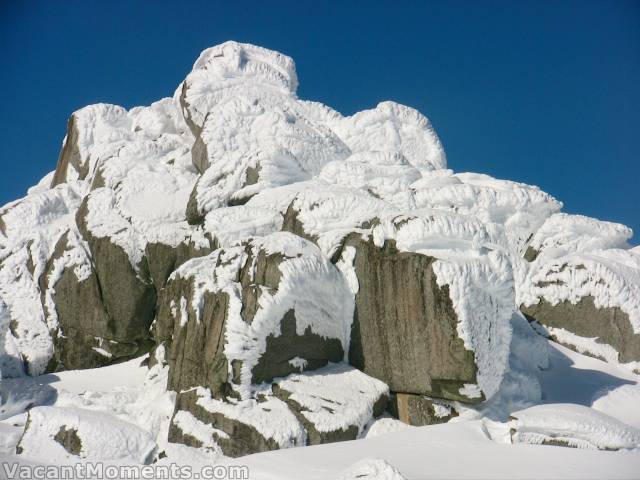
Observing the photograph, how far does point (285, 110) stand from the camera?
1481 inches

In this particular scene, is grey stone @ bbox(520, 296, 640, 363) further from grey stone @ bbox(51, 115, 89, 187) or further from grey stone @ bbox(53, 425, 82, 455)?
grey stone @ bbox(51, 115, 89, 187)

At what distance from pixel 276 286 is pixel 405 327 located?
418 cm

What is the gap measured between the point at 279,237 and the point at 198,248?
7.68 metres

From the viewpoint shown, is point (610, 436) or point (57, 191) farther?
point (57, 191)

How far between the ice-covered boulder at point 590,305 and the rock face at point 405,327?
10.6 meters

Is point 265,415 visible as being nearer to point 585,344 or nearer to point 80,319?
point 80,319

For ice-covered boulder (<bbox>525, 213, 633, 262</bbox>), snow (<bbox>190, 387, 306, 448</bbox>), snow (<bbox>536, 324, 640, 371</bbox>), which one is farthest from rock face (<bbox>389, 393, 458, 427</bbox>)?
ice-covered boulder (<bbox>525, 213, 633, 262</bbox>)

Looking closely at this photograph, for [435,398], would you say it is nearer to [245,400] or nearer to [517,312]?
[245,400]

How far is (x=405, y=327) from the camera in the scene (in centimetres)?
1842

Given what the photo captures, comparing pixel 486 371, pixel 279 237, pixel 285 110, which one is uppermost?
pixel 285 110

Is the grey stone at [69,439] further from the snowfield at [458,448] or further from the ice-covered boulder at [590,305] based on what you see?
the ice-covered boulder at [590,305]

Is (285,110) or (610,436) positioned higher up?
(285,110)

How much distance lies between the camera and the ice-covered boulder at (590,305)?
2448 cm

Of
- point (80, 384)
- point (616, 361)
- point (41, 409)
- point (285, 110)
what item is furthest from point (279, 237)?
point (285, 110)
